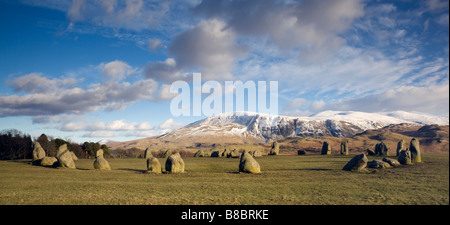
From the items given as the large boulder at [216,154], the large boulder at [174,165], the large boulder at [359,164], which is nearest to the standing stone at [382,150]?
the large boulder at [359,164]

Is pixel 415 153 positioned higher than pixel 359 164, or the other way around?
pixel 415 153

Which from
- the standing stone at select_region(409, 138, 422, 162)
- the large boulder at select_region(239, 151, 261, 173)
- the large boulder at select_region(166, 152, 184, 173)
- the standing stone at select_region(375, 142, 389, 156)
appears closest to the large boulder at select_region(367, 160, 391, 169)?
the standing stone at select_region(409, 138, 422, 162)

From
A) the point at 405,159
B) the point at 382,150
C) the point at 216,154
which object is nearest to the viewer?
the point at 405,159

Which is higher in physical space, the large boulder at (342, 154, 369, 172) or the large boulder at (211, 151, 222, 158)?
the large boulder at (342, 154, 369, 172)

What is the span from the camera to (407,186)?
13922mm

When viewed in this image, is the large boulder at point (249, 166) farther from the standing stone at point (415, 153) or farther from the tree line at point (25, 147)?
the tree line at point (25, 147)

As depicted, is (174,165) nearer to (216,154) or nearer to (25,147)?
(216,154)

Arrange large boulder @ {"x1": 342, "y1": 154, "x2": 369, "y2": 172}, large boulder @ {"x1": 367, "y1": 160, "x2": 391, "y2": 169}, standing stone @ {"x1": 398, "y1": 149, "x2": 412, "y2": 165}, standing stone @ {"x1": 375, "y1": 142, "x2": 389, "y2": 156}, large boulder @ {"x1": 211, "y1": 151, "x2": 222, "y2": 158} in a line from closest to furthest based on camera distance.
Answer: large boulder @ {"x1": 342, "y1": 154, "x2": 369, "y2": 172} < large boulder @ {"x1": 367, "y1": 160, "x2": 391, "y2": 169} < standing stone @ {"x1": 398, "y1": 149, "x2": 412, "y2": 165} < standing stone @ {"x1": 375, "y1": 142, "x2": 389, "y2": 156} < large boulder @ {"x1": 211, "y1": 151, "x2": 222, "y2": 158}

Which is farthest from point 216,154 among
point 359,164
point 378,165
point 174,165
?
point 359,164

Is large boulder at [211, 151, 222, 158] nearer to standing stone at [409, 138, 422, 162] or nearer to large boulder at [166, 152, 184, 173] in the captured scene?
large boulder at [166, 152, 184, 173]
